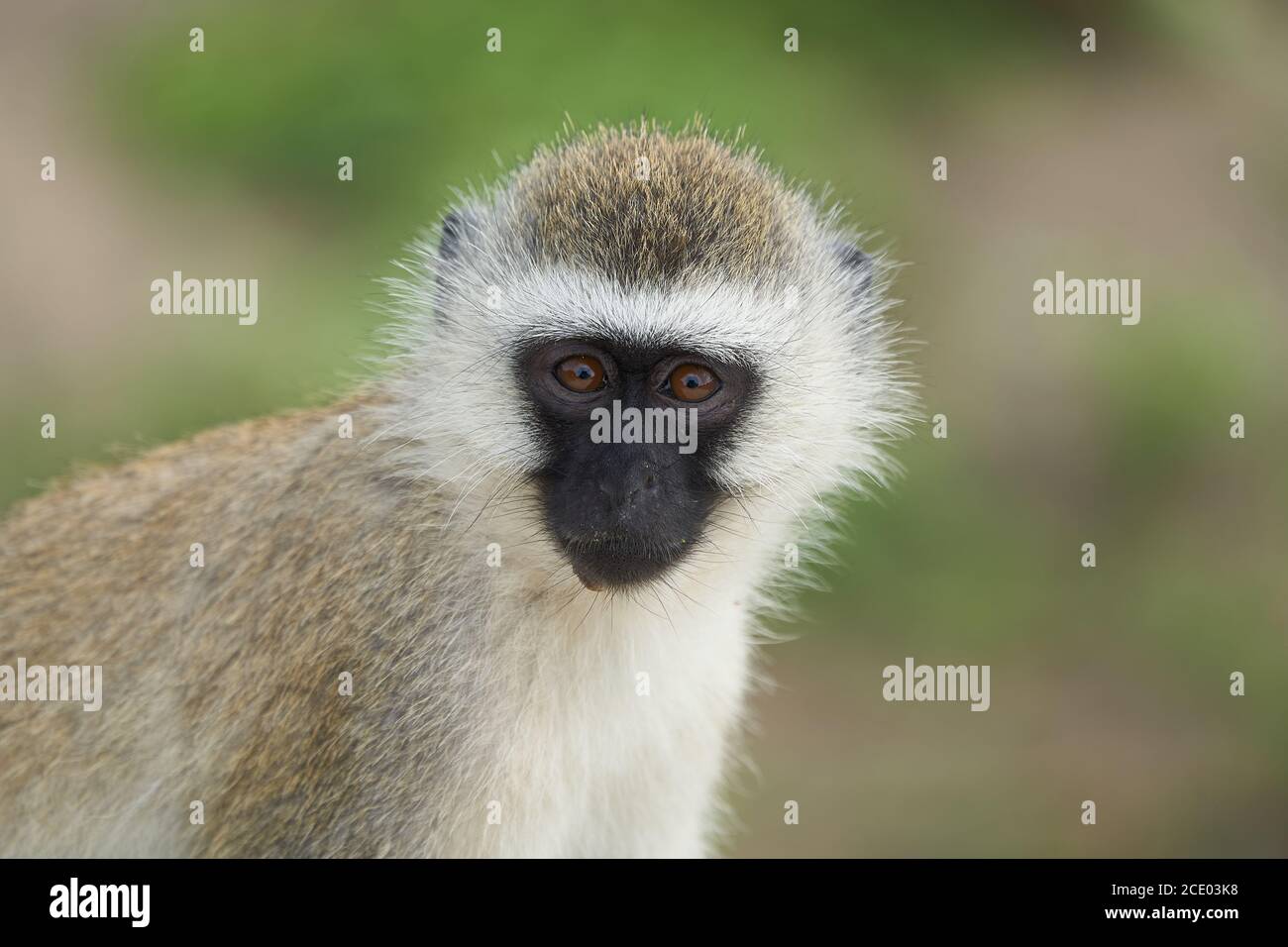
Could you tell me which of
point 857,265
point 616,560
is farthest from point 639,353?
point 857,265

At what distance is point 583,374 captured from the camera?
4.32m

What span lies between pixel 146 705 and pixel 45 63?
28.7ft

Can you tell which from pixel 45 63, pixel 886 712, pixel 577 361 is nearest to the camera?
pixel 577 361

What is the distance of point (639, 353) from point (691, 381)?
20 centimetres

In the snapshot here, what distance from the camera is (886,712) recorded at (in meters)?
9.40

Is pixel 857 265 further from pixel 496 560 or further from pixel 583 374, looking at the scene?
pixel 496 560

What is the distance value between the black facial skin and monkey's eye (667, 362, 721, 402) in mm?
18

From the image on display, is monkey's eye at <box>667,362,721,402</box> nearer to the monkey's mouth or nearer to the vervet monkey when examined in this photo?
the vervet monkey

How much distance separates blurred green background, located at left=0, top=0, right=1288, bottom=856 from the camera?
9.16 meters

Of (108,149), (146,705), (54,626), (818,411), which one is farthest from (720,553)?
(108,149)

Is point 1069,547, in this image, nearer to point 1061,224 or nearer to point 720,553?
point 1061,224

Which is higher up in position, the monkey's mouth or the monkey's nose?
the monkey's nose

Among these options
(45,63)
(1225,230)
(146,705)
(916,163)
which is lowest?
(146,705)

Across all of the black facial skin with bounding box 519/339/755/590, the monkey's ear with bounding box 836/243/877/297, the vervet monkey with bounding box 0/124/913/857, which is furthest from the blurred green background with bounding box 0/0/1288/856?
the black facial skin with bounding box 519/339/755/590
